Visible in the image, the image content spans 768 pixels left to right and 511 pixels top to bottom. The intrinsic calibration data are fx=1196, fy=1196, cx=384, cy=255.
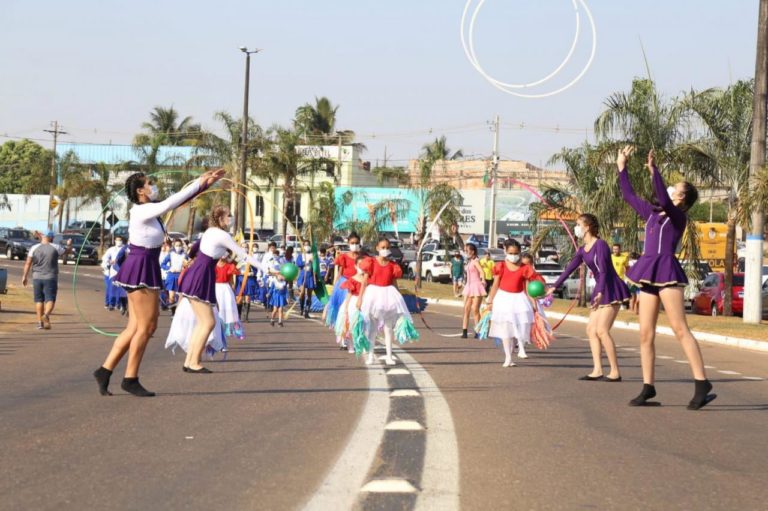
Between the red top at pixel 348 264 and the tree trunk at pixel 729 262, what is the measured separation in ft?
46.3

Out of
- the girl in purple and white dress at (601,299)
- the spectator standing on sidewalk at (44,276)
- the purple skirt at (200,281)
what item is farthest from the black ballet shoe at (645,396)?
the spectator standing on sidewalk at (44,276)

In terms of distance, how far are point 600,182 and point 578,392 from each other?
2317 cm

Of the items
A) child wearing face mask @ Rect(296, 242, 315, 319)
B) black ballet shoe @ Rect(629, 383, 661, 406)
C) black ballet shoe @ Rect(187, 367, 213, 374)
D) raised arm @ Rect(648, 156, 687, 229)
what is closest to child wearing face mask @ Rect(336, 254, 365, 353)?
black ballet shoe @ Rect(187, 367, 213, 374)

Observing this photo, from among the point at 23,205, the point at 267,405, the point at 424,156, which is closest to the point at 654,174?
the point at 267,405

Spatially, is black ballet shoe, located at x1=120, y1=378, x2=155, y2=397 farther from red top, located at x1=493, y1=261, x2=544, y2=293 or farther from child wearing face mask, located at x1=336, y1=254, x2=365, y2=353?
red top, located at x1=493, y1=261, x2=544, y2=293

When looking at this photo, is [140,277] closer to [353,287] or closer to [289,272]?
[289,272]

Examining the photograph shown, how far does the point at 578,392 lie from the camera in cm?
1258

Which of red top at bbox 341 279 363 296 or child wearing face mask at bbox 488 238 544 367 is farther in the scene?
red top at bbox 341 279 363 296

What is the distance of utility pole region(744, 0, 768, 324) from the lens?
2727 cm

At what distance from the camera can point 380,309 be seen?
52.9 feet

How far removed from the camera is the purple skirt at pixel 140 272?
11.0 meters

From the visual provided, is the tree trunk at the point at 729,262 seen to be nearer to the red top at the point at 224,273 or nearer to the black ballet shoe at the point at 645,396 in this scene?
the red top at the point at 224,273

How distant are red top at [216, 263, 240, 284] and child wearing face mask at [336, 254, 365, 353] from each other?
190 cm

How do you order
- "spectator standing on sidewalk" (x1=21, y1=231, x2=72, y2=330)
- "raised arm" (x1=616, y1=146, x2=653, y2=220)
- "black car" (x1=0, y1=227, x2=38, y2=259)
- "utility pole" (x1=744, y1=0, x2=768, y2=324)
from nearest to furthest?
"raised arm" (x1=616, y1=146, x2=653, y2=220) < "spectator standing on sidewalk" (x1=21, y1=231, x2=72, y2=330) < "utility pole" (x1=744, y1=0, x2=768, y2=324) < "black car" (x1=0, y1=227, x2=38, y2=259)
